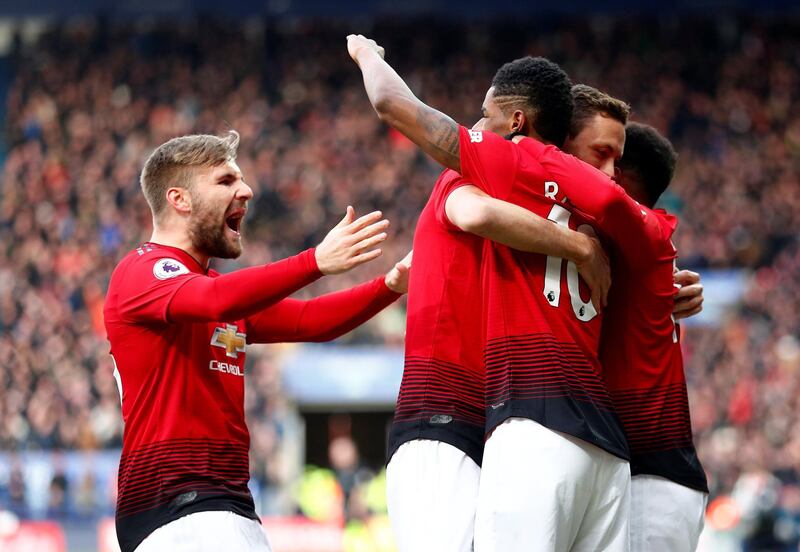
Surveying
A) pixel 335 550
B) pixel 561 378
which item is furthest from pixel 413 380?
pixel 335 550

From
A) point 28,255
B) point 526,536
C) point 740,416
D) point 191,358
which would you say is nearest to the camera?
point 526,536

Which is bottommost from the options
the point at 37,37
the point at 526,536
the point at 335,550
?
the point at 335,550

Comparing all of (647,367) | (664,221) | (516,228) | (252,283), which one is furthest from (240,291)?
(664,221)

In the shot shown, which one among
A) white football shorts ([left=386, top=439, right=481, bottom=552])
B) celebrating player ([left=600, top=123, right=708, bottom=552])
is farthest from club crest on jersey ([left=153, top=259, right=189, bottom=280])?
celebrating player ([left=600, top=123, right=708, bottom=552])

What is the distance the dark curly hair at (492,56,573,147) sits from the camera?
420 cm

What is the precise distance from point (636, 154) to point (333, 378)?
1266 centimetres

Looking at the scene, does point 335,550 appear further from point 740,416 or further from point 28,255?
point 28,255

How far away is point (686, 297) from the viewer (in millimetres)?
4914

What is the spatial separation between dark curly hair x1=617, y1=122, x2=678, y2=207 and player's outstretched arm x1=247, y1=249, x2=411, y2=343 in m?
1.02

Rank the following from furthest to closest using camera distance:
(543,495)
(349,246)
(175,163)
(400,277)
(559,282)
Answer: (400,277), (175,163), (349,246), (559,282), (543,495)

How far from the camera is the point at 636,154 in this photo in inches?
193

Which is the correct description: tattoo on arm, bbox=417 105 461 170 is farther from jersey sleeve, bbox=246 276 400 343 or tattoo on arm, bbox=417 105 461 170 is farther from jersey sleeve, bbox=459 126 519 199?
jersey sleeve, bbox=246 276 400 343

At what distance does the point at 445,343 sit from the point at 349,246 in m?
0.51

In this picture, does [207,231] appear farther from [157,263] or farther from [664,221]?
[664,221]
